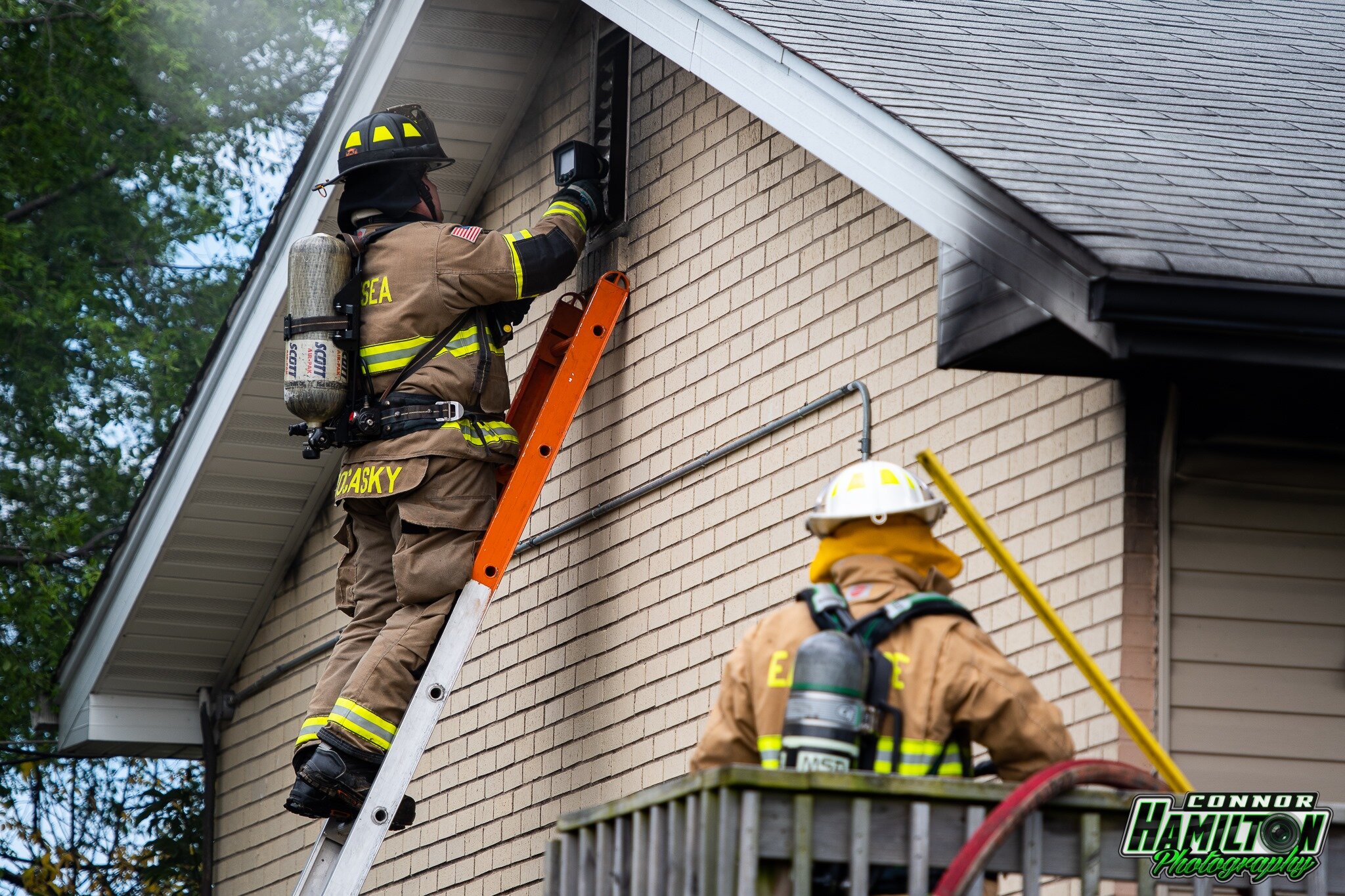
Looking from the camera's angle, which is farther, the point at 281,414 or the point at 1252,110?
the point at 281,414

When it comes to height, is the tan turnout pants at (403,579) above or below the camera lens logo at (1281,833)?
above

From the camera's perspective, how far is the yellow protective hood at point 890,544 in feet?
17.2

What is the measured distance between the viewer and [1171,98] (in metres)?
7.26

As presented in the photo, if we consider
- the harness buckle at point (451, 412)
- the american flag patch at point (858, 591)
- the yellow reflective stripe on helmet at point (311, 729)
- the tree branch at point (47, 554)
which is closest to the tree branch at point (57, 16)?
the tree branch at point (47, 554)

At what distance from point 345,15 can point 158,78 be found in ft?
8.04

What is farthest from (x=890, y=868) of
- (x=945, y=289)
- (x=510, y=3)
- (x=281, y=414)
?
(x=281, y=414)

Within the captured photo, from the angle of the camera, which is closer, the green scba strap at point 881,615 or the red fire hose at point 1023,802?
the red fire hose at point 1023,802

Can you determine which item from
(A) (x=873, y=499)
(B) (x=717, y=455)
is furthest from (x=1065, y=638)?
(B) (x=717, y=455)

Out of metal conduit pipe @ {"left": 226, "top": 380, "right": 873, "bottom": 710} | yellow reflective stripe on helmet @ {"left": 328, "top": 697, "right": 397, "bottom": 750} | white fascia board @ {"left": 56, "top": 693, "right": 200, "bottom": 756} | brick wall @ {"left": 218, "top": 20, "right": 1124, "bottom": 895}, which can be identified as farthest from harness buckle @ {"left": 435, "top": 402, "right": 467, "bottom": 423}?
white fascia board @ {"left": 56, "top": 693, "right": 200, "bottom": 756}

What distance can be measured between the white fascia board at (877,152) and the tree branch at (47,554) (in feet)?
36.7

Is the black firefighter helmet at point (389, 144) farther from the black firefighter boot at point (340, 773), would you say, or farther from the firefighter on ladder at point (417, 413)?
the black firefighter boot at point (340, 773)

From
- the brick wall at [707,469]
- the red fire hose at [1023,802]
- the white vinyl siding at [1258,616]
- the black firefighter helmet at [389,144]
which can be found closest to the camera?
the red fire hose at [1023,802]

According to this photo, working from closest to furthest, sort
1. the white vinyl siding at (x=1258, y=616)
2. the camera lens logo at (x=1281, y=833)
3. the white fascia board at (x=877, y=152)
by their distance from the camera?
1. the camera lens logo at (x=1281, y=833)
2. the white fascia board at (x=877, y=152)
3. the white vinyl siding at (x=1258, y=616)

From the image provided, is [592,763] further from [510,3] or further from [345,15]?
[345,15]
